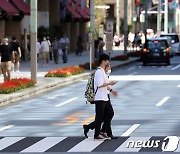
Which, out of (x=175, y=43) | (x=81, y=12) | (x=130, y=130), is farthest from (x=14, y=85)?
(x=81, y=12)

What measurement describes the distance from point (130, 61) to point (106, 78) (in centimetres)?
4163

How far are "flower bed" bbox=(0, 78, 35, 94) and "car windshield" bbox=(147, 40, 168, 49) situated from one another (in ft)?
78.4

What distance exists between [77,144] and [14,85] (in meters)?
13.4

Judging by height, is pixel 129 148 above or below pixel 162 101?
above

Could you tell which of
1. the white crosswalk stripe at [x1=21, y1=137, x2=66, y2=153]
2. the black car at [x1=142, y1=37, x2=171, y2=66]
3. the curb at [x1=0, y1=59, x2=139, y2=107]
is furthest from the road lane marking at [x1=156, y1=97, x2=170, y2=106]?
the black car at [x1=142, y1=37, x2=171, y2=66]

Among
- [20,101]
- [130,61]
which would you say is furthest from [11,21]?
[20,101]

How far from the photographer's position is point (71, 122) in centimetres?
2005

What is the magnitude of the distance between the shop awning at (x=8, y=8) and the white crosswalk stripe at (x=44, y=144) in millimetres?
35699

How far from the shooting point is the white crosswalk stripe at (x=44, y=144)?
1497 centimetres

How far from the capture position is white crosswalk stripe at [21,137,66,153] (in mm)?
14969

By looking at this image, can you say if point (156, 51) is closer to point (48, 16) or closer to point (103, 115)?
point (48, 16)

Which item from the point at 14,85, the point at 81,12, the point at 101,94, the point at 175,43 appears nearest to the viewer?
the point at 101,94

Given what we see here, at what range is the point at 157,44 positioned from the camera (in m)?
54.5

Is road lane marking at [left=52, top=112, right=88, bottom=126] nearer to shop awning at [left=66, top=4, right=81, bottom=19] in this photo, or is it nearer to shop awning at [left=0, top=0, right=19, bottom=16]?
shop awning at [left=0, top=0, right=19, bottom=16]
